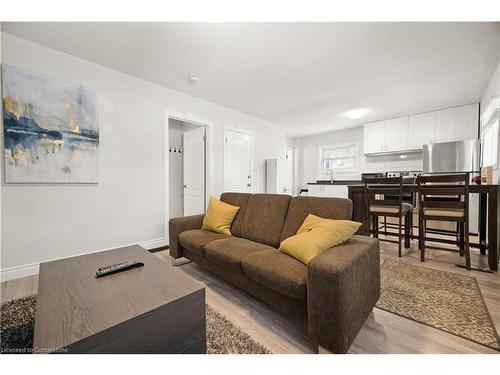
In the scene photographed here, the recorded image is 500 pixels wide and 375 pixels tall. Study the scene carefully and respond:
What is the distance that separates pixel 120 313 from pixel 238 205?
64.2 inches

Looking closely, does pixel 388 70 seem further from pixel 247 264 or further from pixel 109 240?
pixel 109 240

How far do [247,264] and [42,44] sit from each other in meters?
3.04

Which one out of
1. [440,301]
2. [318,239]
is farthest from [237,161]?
[440,301]

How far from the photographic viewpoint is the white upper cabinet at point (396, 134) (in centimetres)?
448

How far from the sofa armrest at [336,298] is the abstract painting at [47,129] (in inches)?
106

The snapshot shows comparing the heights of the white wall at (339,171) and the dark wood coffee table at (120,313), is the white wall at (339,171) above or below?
above

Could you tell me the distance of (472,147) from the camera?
3652 millimetres

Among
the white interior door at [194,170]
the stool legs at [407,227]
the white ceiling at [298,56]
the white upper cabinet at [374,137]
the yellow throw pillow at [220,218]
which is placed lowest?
the stool legs at [407,227]

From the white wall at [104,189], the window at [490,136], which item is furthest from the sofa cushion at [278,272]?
the window at [490,136]

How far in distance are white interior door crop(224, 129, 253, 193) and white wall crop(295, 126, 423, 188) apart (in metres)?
2.63

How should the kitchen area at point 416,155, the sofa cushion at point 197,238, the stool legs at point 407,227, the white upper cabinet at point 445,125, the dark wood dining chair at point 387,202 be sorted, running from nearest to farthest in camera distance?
1. the sofa cushion at point 197,238
2. the dark wood dining chair at point 387,202
3. the kitchen area at point 416,155
4. the stool legs at point 407,227
5. the white upper cabinet at point 445,125

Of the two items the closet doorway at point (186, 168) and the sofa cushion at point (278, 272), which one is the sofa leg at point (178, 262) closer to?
the sofa cushion at point (278, 272)

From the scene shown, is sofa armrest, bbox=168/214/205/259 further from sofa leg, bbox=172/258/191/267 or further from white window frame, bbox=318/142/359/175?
white window frame, bbox=318/142/359/175

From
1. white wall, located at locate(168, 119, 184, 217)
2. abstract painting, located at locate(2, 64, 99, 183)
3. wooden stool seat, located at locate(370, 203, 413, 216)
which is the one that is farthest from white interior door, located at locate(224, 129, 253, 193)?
wooden stool seat, located at locate(370, 203, 413, 216)
